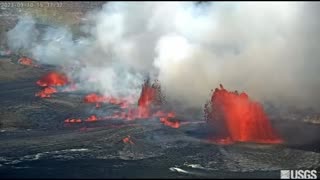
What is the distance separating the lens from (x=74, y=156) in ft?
121

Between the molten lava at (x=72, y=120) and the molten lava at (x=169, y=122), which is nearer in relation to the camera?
the molten lava at (x=169, y=122)

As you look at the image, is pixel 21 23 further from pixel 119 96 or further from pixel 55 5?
pixel 119 96

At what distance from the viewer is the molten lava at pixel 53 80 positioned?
7483cm

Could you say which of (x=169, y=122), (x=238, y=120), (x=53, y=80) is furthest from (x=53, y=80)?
(x=238, y=120)

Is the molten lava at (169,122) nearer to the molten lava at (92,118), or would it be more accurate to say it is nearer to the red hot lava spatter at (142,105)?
the red hot lava spatter at (142,105)

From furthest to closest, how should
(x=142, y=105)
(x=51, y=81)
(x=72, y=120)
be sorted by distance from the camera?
(x=51, y=81), (x=142, y=105), (x=72, y=120)

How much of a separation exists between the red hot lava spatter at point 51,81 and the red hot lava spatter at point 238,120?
26874 millimetres

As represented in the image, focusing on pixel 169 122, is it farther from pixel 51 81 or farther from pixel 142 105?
pixel 51 81

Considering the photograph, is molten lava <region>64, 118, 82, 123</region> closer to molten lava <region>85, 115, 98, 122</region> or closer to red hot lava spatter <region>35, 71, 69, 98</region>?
molten lava <region>85, 115, 98, 122</region>
